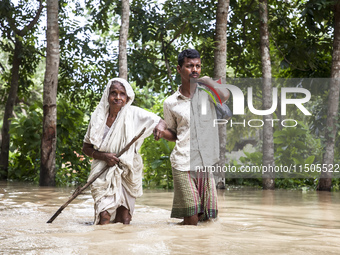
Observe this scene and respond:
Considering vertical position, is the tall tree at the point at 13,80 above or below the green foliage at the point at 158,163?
above

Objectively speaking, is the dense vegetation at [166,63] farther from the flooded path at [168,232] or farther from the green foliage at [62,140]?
the flooded path at [168,232]

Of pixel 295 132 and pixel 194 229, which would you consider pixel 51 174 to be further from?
pixel 194 229

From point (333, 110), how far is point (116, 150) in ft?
23.7

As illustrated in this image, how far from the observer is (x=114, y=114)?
5207 millimetres

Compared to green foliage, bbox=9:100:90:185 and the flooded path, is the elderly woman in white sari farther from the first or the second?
green foliage, bbox=9:100:90:185

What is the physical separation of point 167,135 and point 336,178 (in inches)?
326

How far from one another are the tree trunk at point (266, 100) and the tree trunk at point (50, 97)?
15.3ft

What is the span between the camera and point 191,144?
4902mm

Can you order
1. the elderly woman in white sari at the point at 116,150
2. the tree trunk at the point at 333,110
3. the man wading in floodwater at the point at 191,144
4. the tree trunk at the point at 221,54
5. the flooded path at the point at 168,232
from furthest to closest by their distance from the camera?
the tree trunk at the point at 333,110 → the tree trunk at the point at 221,54 → the elderly woman in white sari at the point at 116,150 → the man wading in floodwater at the point at 191,144 → the flooded path at the point at 168,232

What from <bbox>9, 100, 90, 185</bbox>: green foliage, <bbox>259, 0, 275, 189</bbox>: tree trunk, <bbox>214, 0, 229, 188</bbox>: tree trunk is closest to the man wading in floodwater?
<bbox>214, 0, 229, 188</bbox>: tree trunk

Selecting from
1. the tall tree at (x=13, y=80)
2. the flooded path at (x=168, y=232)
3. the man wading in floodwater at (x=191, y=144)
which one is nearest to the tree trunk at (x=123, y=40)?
the flooded path at (x=168, y=232)

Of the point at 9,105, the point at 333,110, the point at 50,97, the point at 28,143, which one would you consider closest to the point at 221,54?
the point at 333,110

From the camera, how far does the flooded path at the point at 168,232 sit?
351cm

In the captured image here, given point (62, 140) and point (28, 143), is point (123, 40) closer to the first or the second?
point (62, 140)
